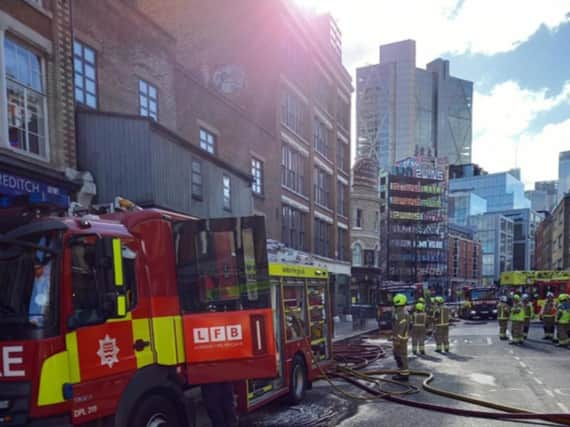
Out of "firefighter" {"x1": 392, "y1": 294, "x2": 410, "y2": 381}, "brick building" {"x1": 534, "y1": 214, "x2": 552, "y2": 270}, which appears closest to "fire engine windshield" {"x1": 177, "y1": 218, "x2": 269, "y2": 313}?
"firefighter" {"x1": 392, "y1": 294, "x2": 410, "y2": 381}

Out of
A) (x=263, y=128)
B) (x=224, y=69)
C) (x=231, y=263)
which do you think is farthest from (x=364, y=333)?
(x=231, y=263)

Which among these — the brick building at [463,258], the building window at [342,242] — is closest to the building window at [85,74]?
the building window at [342,242]

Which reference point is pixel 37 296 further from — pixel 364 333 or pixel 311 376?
pixel 364 333

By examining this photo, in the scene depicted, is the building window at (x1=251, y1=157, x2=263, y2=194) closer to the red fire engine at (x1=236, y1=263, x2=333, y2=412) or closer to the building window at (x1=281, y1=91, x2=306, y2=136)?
the building window at (x1=281, y1=91, x2=306, y2=136)

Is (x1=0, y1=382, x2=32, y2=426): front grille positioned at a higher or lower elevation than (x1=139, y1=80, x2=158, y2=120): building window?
lower

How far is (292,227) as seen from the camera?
26.6m

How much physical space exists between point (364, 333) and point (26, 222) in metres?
19.3

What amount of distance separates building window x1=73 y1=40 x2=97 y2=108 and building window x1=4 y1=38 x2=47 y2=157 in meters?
1.76

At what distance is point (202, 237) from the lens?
5133 millimetres

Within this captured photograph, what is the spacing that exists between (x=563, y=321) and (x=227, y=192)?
40.7 ft

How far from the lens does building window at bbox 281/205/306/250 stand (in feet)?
83.7

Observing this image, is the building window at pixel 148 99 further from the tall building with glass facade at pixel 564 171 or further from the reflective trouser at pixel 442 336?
the tall building with glass facade at pixel 564 171

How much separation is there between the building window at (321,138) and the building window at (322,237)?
5.10m

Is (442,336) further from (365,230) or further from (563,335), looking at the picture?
(365,230)
